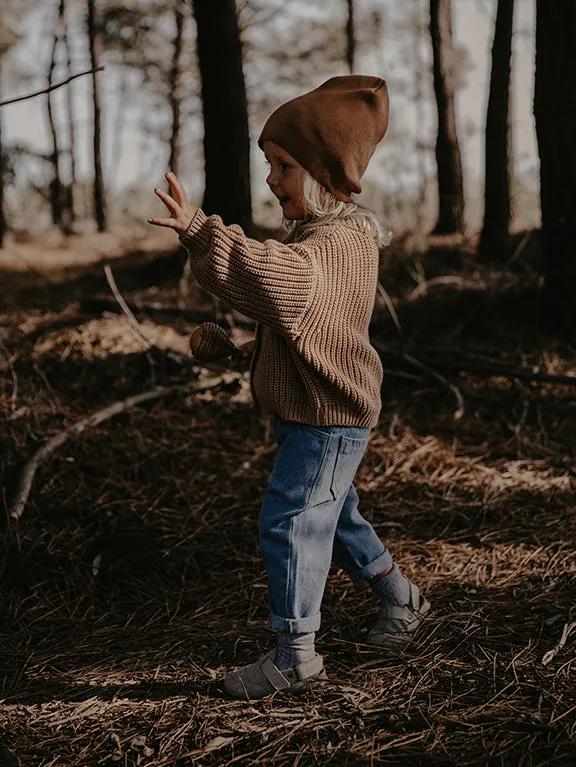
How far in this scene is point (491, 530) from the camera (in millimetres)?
3318

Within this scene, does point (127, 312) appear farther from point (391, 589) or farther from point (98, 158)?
point (98, 158)

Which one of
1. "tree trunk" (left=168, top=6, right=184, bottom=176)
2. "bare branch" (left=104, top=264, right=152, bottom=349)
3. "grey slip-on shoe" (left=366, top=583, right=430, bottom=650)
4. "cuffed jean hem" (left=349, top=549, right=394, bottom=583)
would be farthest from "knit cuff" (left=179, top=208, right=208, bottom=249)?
"tree trunk" (left=168, top=6, right=184, bottom=176)

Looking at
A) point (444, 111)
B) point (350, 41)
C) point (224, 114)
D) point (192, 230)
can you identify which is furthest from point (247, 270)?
point (350, 41)

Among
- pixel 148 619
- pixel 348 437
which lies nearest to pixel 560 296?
pixel 348 437

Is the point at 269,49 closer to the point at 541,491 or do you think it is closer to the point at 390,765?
the point at 541,491

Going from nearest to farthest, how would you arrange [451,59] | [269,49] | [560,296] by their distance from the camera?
[560,296], [451,59], [269,49]

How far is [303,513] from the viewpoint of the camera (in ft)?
7.48

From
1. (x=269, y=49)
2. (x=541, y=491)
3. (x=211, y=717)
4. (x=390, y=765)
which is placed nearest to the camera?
(x=390, y=765)

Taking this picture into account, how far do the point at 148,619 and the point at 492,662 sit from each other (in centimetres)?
125

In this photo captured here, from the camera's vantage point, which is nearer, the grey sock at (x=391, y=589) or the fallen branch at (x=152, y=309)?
the grey sock at (x=391, y=589)

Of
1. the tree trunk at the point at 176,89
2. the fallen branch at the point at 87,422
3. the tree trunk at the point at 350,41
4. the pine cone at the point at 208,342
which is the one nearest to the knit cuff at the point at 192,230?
the pine cone at the point at 208,342

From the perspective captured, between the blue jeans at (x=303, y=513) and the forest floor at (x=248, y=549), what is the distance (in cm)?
28

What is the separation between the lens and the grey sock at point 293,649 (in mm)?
2318

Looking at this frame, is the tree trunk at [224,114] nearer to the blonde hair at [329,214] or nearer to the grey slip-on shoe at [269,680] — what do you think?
the blonde hair at [329,214]
